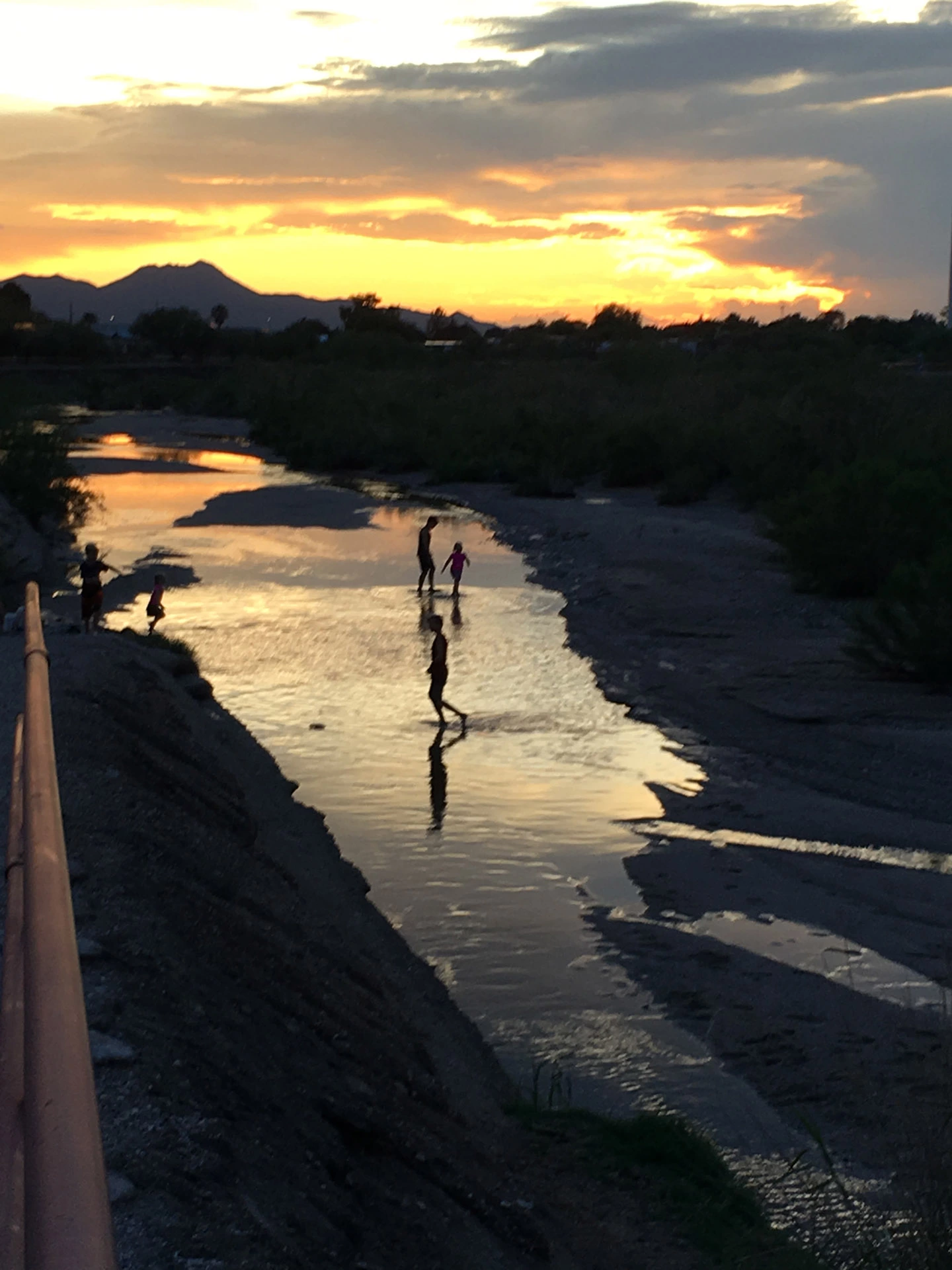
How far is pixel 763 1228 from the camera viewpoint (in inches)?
227

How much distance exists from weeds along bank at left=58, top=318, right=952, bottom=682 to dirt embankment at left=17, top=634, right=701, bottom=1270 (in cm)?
1108

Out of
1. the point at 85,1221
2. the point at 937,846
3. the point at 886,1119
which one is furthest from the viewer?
the point at 937,846

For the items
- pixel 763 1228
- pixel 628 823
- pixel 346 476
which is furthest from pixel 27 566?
pixel 346 476

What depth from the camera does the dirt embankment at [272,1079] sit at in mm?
3998

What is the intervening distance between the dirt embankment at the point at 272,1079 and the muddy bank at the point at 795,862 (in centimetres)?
146

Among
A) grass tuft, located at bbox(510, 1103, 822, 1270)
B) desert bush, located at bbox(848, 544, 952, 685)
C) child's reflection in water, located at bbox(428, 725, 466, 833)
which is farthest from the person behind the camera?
desert bush, located at bbox(848, 544, 952, 685)

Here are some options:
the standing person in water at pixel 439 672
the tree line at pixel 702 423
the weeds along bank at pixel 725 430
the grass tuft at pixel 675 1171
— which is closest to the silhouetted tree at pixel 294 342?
the tree line at pixel 702 423

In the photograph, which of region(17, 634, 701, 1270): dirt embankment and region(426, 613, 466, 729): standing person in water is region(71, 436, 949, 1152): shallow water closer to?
region(426, 613, 466, 729): standing person in water

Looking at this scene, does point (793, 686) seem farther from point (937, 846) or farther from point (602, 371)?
point (602, 371)

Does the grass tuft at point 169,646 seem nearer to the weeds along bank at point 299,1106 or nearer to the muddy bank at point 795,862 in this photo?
the muddy bank at point 795,862

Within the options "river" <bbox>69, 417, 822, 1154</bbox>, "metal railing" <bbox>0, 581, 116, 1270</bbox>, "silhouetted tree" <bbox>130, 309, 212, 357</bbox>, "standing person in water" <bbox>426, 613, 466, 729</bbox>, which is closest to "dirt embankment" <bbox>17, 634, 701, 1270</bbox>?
"river" <bbox>69, 417, 822, 1154</bbox>

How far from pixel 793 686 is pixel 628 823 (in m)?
5.63

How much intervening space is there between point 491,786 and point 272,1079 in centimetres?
869

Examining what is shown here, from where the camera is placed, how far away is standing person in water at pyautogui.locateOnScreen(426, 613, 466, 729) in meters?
15.4
